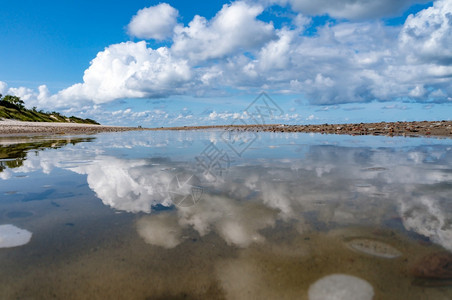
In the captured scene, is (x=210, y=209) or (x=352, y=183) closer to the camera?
(x=210, y=209)

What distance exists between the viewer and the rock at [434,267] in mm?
2875

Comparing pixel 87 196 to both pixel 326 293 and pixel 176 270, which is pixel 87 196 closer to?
pixel 176 270

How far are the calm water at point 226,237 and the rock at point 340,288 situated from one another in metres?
0.02

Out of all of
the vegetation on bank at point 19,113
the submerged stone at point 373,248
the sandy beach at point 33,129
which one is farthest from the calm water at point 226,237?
the vegetation on bank at point 19,113

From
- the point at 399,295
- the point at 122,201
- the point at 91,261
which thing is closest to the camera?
the point at 399,295

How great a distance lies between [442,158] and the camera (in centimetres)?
1038

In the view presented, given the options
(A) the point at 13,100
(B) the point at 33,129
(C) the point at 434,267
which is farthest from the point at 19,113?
(C) the point at 434,267

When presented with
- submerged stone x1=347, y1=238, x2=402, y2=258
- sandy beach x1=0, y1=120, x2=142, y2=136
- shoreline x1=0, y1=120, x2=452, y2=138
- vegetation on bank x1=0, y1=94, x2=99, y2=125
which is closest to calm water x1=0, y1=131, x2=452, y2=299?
submerged stone x1=347, y1=238, x2=402, y2=258

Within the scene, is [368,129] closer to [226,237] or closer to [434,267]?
[434,267]

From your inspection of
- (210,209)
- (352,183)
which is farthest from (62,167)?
(352,183)

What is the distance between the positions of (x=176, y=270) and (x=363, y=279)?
202 centimetres

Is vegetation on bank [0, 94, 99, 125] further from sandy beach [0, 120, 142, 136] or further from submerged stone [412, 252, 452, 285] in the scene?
submerged stone [412, 252, 452, 285]

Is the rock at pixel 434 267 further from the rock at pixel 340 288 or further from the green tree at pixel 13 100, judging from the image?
the green tree at pixel 13 100

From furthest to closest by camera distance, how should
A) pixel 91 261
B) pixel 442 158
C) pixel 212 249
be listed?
pixel 442 158 → pixel 212 249 → pixel 91 261
